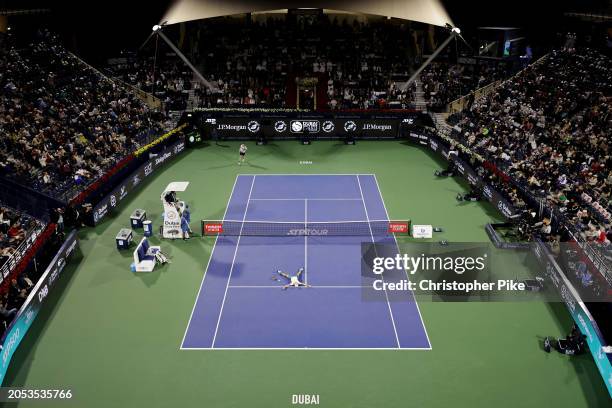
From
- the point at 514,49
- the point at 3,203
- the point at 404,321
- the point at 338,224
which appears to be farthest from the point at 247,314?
the point at 514,49

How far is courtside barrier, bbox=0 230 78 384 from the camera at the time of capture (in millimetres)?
13828

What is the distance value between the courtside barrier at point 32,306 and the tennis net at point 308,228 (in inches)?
214

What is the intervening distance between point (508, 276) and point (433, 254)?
274cm

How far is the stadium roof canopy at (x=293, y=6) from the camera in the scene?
3628cm

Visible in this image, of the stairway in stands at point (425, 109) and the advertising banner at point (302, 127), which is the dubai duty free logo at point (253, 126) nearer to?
the advertising banner at point (302, 127)

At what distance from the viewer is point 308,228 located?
72.2 feet

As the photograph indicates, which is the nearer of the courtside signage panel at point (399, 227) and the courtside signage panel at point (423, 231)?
the courtside signage panel at point (423, 231)

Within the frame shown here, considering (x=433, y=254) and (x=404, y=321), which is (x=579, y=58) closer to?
(x=433, y=254)

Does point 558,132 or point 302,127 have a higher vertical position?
point 302,127

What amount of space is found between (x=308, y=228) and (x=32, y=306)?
1056cm

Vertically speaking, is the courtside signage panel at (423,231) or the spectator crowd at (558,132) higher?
the spectator crowd at (558,132)

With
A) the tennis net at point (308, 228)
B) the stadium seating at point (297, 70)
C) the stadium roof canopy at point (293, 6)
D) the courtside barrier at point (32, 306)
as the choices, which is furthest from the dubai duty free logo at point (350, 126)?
the courtside barrier at point (32, 306)

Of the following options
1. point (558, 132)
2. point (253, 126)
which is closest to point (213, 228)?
point (253, 126)

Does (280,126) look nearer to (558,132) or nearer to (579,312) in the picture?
(558,132)
